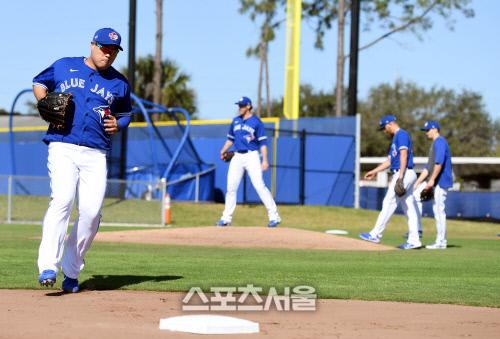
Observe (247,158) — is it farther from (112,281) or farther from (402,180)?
(112,281)

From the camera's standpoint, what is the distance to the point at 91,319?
6.54 meters

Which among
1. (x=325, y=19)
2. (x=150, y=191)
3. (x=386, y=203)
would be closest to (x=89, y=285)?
(x=386, y=203)

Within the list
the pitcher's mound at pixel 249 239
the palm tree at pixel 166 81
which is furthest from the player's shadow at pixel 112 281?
the palm tree at pixel 166 81

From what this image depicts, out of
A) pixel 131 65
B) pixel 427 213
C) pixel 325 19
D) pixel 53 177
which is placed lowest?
pixel 427 213

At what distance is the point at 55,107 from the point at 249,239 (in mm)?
7728

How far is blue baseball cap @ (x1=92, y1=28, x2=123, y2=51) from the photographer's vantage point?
7.93 m

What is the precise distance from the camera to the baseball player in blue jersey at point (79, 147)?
25.8 feet

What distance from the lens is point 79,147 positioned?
26.0 ft

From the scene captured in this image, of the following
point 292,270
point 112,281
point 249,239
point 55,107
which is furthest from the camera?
point 249,239

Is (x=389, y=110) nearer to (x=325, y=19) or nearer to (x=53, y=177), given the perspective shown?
(x=325, y=19)

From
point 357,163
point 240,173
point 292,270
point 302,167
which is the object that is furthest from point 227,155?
point 357,163

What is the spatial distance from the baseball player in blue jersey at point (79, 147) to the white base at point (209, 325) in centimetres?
185

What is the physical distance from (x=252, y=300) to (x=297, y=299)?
380mm

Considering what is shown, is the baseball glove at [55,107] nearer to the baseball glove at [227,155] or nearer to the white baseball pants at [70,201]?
the white baseball pants at [70,201]
